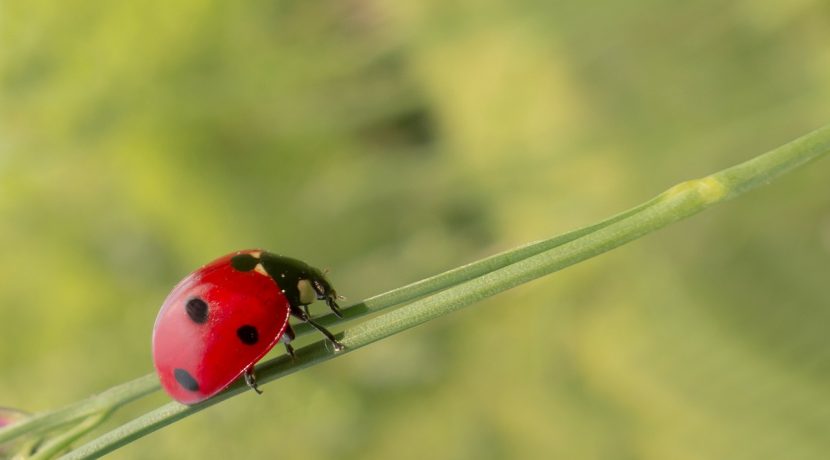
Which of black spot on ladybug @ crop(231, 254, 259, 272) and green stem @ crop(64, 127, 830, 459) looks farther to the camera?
black spot on ladybug @ crop(231, 254, 259, 272)

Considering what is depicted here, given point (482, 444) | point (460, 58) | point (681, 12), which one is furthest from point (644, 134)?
point (482, 444)

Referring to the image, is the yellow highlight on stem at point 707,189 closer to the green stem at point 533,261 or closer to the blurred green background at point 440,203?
the green stem at point 533,261

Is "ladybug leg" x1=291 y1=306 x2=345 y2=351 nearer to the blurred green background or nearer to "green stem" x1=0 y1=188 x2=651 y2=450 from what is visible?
"green stem" x1=0 y1=188 x2=651 y2=450

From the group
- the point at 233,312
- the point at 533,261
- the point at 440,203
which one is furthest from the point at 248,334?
the point at 440,203

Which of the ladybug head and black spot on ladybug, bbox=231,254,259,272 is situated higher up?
black spot on ladybug, bbox=231,254,259,272

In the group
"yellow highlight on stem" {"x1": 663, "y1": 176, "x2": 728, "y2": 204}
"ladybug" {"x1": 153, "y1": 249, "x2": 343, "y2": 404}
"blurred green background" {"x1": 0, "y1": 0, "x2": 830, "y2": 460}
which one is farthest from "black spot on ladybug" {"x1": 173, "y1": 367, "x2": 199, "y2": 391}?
"blurred green background" {"x1": 0, "y1": 0, "x2": 830, "y2": 460}

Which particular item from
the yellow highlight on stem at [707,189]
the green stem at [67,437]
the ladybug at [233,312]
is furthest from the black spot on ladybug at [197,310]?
the yellow highlight on stem at [707,189]

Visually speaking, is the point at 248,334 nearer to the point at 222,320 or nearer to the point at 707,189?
the point at 222,320

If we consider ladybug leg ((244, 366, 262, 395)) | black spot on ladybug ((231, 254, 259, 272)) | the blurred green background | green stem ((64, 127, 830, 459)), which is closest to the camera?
green stem ((64, 127, 830, 459))
